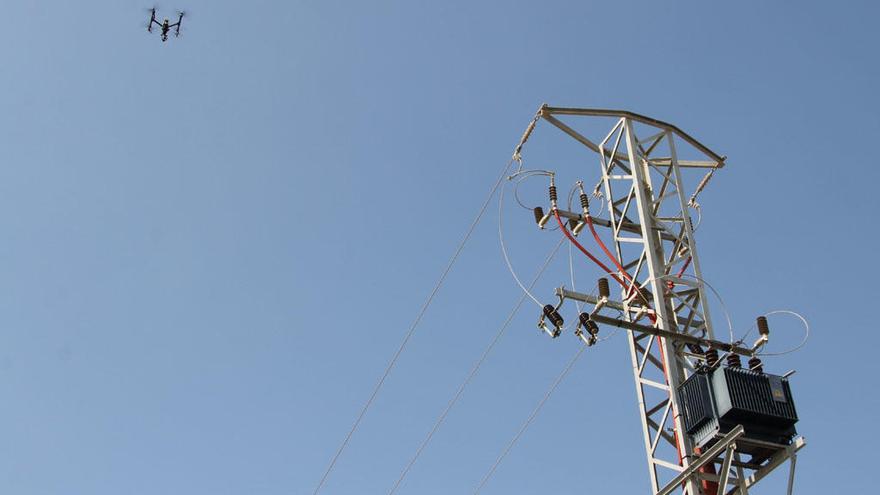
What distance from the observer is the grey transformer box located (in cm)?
1572

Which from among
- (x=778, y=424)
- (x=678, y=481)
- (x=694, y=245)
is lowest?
(x=678, y=481)

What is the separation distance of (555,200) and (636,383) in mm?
3642

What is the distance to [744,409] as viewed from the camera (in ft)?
51.5

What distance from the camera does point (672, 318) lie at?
1802 centimetres

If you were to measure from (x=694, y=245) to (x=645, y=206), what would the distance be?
104 cm

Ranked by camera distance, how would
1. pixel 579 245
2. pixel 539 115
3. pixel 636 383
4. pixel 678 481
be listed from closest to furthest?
pixel 678 481 < pixel 636 383 < pixel 579 245 < pixel 539 115

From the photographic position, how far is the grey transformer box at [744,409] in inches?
619

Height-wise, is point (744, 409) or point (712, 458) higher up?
point (744, 409)

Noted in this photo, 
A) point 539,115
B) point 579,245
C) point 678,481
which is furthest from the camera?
point 539,115

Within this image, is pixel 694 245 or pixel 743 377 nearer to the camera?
pixel 743 377

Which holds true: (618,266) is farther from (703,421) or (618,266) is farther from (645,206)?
(703,421)

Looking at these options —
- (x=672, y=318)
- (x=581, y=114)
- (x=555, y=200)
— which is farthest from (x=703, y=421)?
(x=581, y=114)

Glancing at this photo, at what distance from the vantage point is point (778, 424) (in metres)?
15.9

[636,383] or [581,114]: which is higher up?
[581,114]
